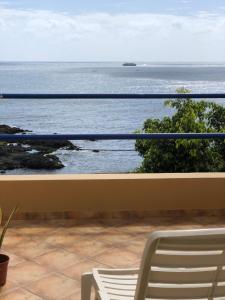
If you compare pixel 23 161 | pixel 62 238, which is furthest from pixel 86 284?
pixel 23 161

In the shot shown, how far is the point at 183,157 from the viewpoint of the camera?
37.0 feet

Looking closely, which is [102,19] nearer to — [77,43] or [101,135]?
[77,43]

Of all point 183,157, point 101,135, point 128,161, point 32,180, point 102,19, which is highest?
point 102,19

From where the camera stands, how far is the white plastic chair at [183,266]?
5.26 feet

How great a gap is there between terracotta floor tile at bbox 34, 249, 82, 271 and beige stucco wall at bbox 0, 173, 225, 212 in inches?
26.6

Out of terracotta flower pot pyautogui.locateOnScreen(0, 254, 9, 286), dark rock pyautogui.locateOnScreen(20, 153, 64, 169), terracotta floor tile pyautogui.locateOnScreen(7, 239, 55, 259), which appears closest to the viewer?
terracotta flower pot pyautogui.locateOnScreen(0, 254, 9, 286)

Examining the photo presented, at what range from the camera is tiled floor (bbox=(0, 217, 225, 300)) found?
2.87 m

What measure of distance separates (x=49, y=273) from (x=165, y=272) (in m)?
1.48

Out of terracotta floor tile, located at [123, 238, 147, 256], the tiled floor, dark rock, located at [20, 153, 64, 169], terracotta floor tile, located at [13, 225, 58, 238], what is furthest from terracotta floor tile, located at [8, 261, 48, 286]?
dark rock, located at [20, 153, 64, 169]

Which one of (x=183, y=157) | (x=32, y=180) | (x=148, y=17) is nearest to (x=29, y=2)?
(x=148, y=17)

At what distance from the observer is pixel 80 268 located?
3113 millimetres

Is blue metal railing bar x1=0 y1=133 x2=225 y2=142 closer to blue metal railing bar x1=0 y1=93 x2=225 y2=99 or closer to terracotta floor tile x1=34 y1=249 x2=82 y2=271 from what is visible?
blue metal railing bar x1=0 y1=93 x2=225 y2=99

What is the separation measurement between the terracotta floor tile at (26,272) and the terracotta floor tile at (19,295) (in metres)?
0.10

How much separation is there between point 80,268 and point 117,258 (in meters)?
0.26
